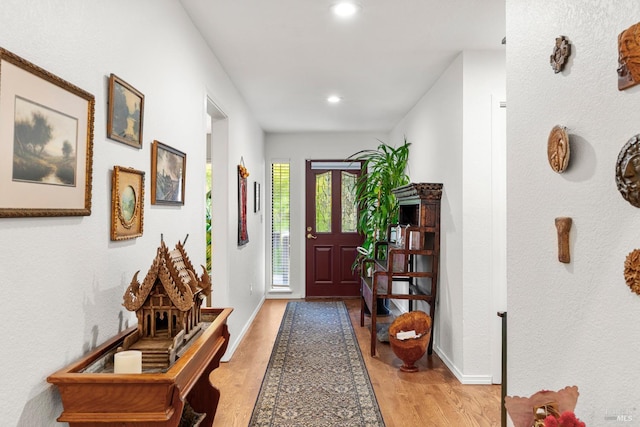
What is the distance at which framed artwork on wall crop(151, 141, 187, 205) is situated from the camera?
224 cm

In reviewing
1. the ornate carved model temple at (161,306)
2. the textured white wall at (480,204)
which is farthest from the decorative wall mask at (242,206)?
the ornate carved model temple at (161,306)

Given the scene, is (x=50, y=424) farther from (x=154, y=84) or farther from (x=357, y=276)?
(x=357, y=276)

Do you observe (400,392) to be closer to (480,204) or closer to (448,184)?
(480,204)

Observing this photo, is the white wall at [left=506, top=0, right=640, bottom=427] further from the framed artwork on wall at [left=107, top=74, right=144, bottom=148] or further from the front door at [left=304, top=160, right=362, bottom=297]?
the front door at [left=304, top=160, right=362, bottom=297]

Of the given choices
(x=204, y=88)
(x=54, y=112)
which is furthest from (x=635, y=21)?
(x=204, y=88)

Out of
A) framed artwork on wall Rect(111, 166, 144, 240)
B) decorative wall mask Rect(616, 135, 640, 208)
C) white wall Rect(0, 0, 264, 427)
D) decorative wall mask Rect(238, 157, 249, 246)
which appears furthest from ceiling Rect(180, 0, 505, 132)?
decorative wall mask Rect(616, 135, 640, 208)

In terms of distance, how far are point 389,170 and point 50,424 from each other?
441 centimetres

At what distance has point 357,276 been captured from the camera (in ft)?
23.0

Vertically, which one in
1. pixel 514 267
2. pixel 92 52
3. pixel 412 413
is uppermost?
pixel 92 52

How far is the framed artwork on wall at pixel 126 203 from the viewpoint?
1793mm

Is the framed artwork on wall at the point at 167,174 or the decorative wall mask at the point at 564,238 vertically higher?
the framed artwork on wall at the point at 167,174

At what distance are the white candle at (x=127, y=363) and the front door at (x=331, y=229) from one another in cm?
552

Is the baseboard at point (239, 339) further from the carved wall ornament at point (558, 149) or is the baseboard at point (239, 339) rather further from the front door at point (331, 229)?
the carved wall ornament at point (558, 149)

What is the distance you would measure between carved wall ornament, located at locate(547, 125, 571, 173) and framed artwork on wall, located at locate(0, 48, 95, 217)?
153 cm
